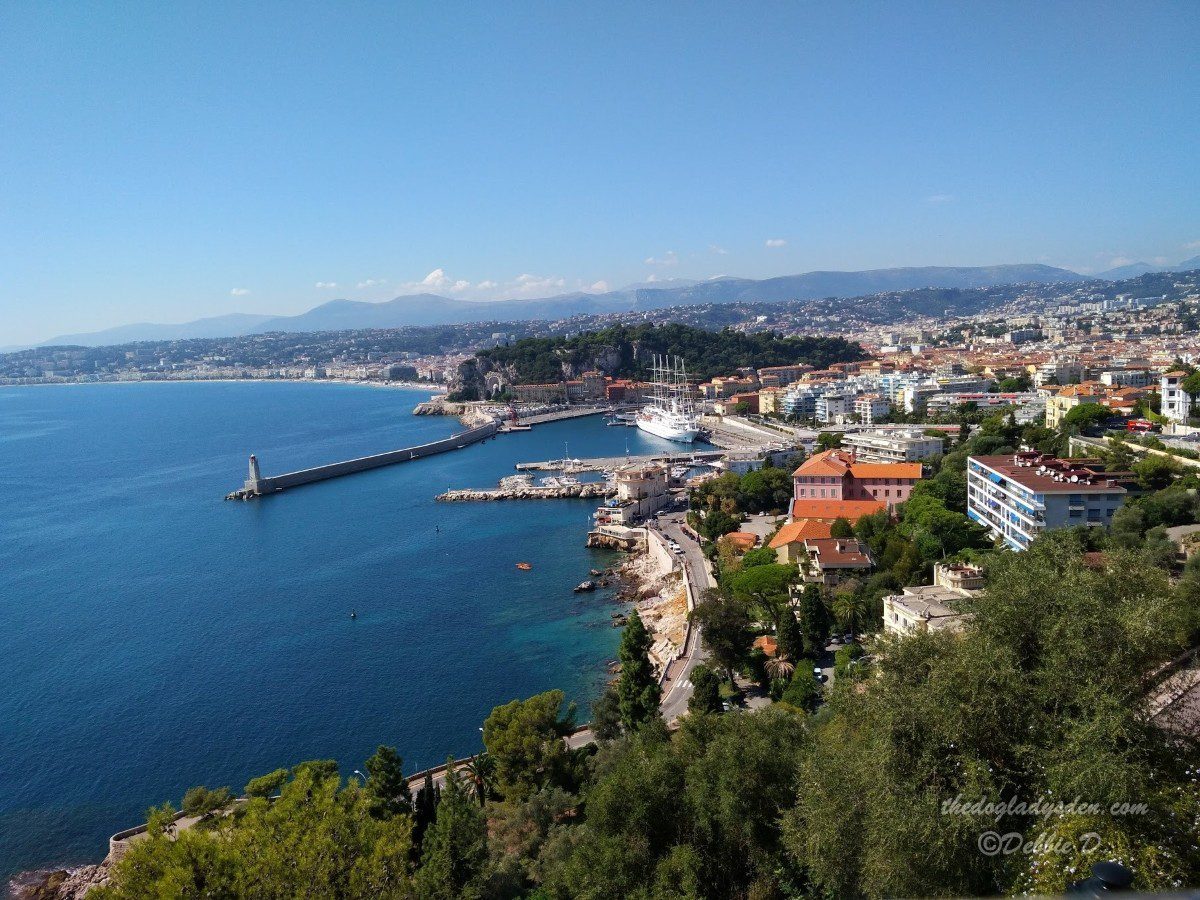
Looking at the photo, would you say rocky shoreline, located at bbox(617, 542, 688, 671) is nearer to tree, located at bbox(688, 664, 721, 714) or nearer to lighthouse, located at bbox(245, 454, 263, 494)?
tree, located at bbox(688, 664, 721, 714)

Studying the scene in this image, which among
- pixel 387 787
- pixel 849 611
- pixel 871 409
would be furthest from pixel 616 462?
pixel 387 787

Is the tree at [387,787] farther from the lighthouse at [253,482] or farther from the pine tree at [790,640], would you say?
the lighthouse at [253,482]

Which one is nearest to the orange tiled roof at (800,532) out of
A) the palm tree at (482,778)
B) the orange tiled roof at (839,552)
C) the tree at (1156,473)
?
the orange tiled roof at (839,552)

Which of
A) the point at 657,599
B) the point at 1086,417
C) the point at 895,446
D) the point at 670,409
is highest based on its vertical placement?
the point at 1086,417

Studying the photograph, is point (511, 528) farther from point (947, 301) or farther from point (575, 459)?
point (947, 301)

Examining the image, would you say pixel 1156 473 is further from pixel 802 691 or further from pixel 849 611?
pixel 802 691

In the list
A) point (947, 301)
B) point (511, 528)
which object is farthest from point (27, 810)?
point (947, 301)
